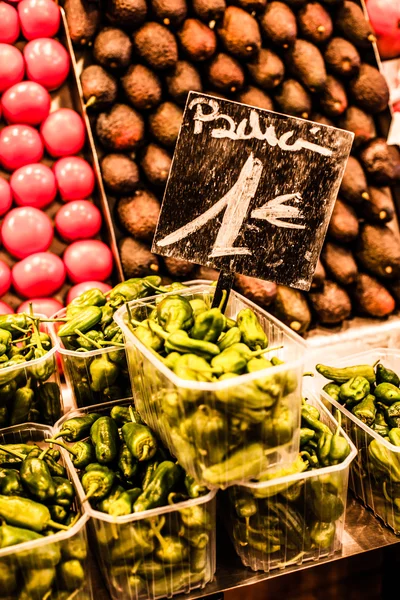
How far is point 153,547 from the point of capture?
1.15 meters

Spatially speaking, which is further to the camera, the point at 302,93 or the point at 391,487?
the point at 302,93

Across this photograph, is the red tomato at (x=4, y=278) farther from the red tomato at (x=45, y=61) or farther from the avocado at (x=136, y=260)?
the red tomato at (x=45, y=61)

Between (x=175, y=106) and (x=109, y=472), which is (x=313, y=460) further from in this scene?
(x=175, y=106)

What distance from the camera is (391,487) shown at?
139cm

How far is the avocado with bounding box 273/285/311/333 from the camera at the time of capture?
278 centimetres

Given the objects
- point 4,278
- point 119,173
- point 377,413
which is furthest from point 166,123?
point 377,413

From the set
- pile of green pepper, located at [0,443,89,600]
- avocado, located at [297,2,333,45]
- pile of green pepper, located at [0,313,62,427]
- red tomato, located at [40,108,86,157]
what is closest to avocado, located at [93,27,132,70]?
red tomato, located at [40,108,86,157]

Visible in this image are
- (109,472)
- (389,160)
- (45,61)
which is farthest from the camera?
(389,160)

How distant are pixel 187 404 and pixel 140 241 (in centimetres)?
164

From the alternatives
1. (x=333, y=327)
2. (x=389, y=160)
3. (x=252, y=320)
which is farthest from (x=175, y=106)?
(x=252, y=320)

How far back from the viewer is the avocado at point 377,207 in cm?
293

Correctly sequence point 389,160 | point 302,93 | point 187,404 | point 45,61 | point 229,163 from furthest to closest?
point 389,160 < point 302,93 < point 45,61 < point 229,163 < point 187,404

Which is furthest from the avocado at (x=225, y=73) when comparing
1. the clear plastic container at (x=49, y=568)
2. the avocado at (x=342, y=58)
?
the clear plastic container at (x=49, y=568)

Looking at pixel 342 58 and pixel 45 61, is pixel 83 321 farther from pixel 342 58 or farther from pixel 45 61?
pixel 342 58
